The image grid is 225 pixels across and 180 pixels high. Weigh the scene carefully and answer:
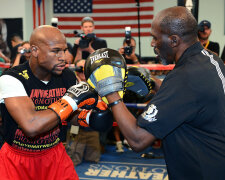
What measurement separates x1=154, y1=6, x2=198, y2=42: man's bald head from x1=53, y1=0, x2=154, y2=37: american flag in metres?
6.17

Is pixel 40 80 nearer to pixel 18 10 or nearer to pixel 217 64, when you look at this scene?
pixel 217 64

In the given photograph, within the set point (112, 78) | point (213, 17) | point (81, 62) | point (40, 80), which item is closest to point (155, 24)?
point (112, 78)

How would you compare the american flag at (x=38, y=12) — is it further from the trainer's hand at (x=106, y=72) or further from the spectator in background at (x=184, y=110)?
the spectator in background at (x=184, y=110)

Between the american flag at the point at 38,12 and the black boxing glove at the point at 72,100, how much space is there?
610 centimetres

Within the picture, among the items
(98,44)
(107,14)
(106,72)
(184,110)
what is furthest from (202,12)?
(184,110)

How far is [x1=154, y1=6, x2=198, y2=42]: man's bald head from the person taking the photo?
1.39 metres

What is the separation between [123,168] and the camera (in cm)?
365

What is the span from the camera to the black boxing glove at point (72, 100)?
162cm

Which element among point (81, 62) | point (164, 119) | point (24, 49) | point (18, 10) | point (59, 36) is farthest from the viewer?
point (18, 10)

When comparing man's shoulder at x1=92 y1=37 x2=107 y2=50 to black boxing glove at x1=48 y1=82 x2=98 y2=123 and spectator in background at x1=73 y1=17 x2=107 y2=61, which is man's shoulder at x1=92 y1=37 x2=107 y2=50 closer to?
spectator in background at x1=73 y1=17 x2=107 y2=61

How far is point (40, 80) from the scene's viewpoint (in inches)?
77.0

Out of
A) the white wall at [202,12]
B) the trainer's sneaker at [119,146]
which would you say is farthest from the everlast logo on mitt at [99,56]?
the white wall at [202,12]

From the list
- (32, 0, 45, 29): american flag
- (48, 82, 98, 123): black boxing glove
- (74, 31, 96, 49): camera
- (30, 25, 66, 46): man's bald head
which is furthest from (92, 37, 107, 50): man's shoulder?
(32, 0, 45, 29): american flag

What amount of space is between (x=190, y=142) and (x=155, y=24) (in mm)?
564
